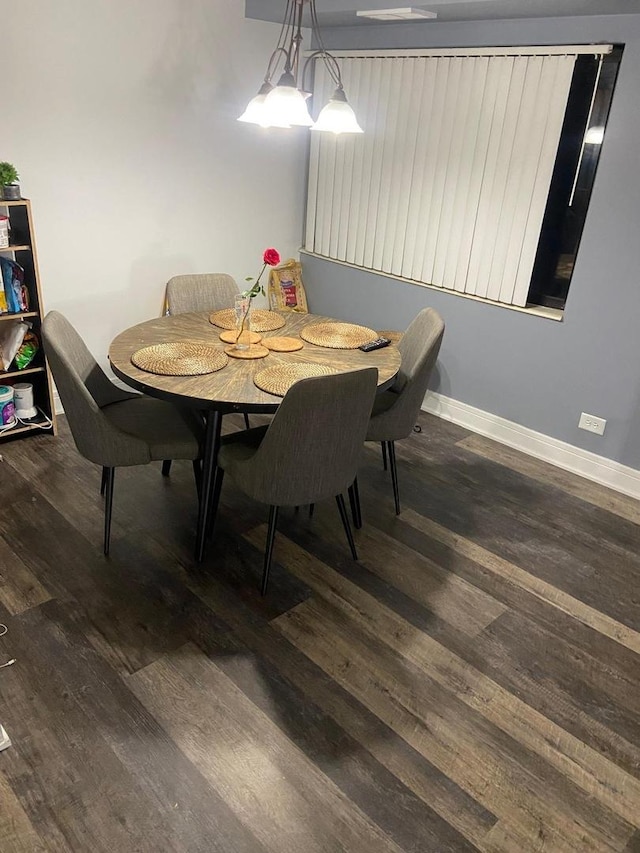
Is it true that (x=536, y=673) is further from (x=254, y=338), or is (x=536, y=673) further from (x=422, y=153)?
(x=422, y=153)

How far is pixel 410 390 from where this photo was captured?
110 inches

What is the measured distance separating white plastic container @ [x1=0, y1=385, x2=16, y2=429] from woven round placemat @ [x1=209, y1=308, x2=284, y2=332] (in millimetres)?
1153

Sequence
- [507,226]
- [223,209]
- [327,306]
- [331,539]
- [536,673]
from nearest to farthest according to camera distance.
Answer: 1. [536,673]
2. [331,539]
3. [507,226]
4. [223,209]
5. [327,306]

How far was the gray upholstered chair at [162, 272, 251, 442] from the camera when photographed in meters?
3.55

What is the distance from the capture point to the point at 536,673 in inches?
88.5

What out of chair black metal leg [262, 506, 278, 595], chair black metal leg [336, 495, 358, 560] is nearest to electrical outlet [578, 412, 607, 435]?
chair black metal leg [336, 495, 358, 560]

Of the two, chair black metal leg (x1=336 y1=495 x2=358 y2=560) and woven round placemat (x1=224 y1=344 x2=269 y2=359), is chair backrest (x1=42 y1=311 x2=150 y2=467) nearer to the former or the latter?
woven round placemat (x1=224 y1=344 x2=269 y2=359)

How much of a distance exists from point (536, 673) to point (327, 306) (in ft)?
9.97

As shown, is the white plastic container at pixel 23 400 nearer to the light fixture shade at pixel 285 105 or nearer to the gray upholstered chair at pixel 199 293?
the gray upholstered chair at pixel 199 293

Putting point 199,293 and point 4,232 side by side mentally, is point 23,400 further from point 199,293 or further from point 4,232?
point 199,293

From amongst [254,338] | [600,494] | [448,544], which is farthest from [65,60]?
[600,494]

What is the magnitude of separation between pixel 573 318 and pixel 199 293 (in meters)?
1.98

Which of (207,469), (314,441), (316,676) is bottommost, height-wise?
(316,676)

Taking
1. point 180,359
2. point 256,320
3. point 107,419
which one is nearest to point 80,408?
point 107,419
